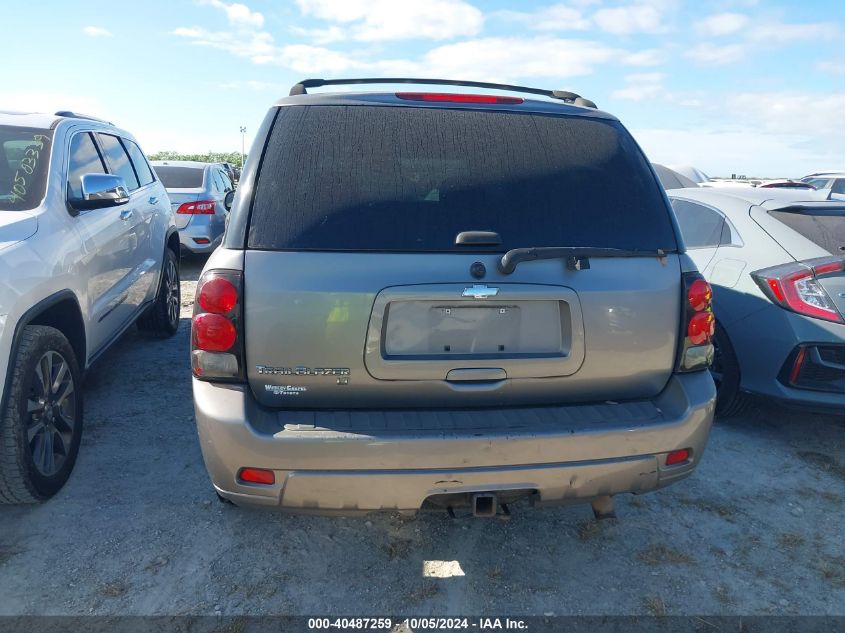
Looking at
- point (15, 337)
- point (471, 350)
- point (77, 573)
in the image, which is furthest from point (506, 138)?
point (77, 573)

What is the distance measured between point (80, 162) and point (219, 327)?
8.69 feet

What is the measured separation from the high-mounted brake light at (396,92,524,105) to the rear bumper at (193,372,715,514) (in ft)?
4.32

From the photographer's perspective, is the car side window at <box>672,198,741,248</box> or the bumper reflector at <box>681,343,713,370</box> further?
the car side window at <box>672,198,741,248</box>

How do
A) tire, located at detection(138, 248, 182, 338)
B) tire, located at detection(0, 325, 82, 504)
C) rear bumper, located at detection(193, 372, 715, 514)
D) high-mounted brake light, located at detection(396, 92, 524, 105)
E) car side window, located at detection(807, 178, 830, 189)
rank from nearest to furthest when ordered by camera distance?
1. rear bumper, located at detection(193, 372, 715, 514)
2. high-mounted brake light, located at detection(396, 92, 524, 105)
3. tire, located at detection(0, 325, 82, 504)
4. tire, located at detection(138, 248, 182, 338)
5. car side window, located at detection(807, 178, 830, 189)

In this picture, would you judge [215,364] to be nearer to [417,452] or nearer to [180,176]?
[417,452]

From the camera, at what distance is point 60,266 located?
10.8ft

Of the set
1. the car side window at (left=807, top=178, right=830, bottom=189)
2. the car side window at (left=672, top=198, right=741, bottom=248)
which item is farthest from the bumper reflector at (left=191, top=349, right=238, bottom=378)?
the car side window at (left=807, top=178, right=830, bottom=189)

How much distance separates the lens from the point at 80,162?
4.12 metres

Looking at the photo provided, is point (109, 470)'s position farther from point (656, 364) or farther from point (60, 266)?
point (656, 364)

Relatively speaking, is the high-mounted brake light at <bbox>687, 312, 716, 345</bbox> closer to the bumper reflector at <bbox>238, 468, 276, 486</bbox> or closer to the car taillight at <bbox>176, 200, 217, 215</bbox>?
the bumper reflector at <bbox>238, 468, 276, 486</bbox>

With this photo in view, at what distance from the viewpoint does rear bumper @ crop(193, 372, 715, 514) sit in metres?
2.16

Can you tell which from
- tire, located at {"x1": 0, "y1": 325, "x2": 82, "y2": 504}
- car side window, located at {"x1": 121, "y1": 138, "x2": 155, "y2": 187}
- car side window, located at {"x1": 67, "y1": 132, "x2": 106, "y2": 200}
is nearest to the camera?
tire, located at {"x1": 0, "y1": 325, "x2": 82, "y2": 504}

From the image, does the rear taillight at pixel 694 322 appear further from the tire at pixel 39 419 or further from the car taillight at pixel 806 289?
the tire at pixel 39 419

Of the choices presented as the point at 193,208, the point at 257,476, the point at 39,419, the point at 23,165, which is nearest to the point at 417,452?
the point at 257,476
